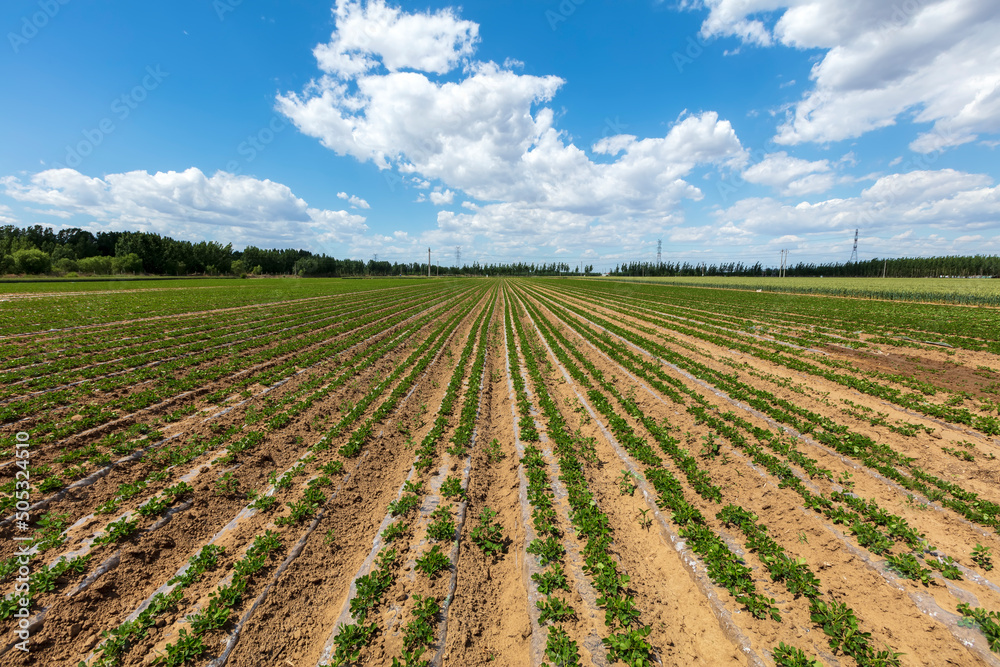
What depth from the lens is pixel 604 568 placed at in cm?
467

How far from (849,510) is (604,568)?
179 inches

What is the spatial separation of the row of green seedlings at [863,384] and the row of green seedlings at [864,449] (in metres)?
2.77

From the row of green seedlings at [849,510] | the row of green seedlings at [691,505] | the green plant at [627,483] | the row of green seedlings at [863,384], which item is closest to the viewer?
the row of green seedlings at [691,505]

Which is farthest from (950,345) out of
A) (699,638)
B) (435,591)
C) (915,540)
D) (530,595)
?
(435,591)

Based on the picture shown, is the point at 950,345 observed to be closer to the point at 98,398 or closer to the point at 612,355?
the point at 612,355

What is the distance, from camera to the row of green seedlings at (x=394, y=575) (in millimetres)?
3750

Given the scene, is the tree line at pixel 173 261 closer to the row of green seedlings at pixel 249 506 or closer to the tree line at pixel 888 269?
the tree line at pixel 888 269

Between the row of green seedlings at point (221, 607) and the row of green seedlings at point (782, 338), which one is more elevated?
the row of green seedlings at point (782, 338)

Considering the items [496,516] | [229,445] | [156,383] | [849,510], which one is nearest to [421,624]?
[496,516]

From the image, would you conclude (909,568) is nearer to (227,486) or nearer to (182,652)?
(182,652)

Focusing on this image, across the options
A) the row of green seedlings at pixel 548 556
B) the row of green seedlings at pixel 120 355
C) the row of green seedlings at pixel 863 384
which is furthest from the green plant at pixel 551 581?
the row of green seedlings at pixel 120 355

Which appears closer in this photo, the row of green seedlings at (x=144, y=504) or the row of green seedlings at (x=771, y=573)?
the row of green seedlings at (x=771, y=573)

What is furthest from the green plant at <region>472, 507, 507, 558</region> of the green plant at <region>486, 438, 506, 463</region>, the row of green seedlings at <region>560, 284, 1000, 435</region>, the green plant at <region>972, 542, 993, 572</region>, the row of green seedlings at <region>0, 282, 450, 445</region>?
the row of green seedlings at <region>560, 284, 1000, 435</region>

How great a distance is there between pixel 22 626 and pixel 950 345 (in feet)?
90.6
